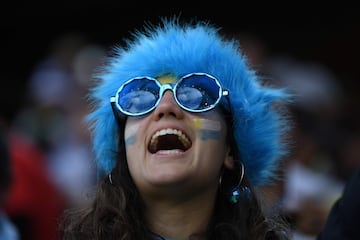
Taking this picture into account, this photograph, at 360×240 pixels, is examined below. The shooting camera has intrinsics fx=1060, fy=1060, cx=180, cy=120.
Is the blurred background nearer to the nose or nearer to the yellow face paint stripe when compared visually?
the yellow face paint stripe

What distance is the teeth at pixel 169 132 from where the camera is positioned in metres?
3.38

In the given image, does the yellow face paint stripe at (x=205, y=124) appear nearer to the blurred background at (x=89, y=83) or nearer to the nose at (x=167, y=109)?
the nose at (x=167, y=109)

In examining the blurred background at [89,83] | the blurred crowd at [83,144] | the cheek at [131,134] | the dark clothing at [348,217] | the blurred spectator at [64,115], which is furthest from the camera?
the blurred spectator at [64,115]

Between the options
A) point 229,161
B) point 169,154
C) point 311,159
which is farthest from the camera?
point 311,159

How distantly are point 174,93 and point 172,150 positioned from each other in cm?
19

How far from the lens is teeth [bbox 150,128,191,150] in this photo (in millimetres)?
3383

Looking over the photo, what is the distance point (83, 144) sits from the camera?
7.20 m

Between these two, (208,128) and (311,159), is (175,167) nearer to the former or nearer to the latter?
(208,128)

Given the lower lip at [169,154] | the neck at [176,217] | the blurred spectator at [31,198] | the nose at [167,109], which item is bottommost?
the blurred spectator at [31,198]

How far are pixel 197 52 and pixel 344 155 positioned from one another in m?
4.28

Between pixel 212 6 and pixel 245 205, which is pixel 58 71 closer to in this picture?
pixel 212 6

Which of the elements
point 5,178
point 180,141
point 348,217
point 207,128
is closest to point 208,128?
point 207,128

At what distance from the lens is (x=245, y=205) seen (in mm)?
3566

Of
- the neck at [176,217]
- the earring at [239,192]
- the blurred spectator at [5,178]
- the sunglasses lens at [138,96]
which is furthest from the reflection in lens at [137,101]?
the blurred spectator at [5,178]
